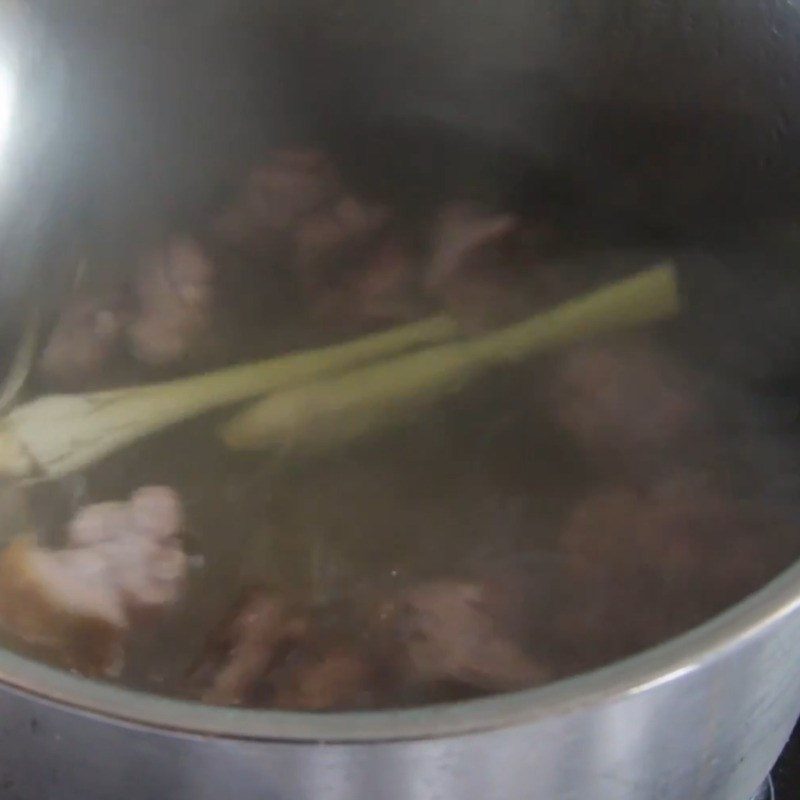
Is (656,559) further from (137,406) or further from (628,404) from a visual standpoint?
(137,406)

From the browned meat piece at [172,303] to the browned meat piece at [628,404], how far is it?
12.7 inches

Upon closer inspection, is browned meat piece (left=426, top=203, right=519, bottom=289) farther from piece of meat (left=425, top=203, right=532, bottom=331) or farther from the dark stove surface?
the dark stove surface

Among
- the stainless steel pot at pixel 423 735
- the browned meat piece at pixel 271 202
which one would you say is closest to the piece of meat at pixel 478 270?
the browned meat piece at pixel 271 202

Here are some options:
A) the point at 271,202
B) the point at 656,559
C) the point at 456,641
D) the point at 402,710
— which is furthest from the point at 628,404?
the point at 402,710

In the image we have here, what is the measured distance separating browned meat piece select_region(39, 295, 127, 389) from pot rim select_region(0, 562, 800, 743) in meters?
0.52

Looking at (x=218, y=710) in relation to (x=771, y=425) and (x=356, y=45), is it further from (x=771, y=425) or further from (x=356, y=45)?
(x=356, y=45)

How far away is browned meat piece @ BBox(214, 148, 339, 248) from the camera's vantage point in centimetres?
104

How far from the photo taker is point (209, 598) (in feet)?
2.53

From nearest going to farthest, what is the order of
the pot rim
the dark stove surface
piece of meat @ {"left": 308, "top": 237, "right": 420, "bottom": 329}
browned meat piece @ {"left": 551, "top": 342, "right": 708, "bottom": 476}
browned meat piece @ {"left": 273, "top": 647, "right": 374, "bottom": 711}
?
the pot rim < browned meat piece @ {"left": 273, "top": 647, "right": 374, "bottom": 711} < the dark stove surface < browned meat piece @ {"left": 551, "top": 342, "right": 708, "bottom": 476} < piece of meat @ {"left": 308, "top": 237, "right": 420, "bottom": 329}

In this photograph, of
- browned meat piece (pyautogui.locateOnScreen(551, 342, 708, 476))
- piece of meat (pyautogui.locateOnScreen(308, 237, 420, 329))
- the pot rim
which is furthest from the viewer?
piece of meat (pyautogui.locateOnScreen(308, 237, 420, 329))

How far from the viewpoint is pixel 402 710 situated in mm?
409

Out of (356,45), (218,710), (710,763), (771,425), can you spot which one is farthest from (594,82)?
(218,710)

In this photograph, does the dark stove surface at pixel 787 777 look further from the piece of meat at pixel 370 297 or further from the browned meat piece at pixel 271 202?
the browned meat piece at pixel 271 202

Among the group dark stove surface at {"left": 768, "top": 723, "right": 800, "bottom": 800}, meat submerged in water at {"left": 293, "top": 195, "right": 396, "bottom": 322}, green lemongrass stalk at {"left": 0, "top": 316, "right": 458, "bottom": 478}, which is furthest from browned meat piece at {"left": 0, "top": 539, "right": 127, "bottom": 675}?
dark stove surface at {"left": 768, "top": 723, "right": 800, "bottom": 800}
